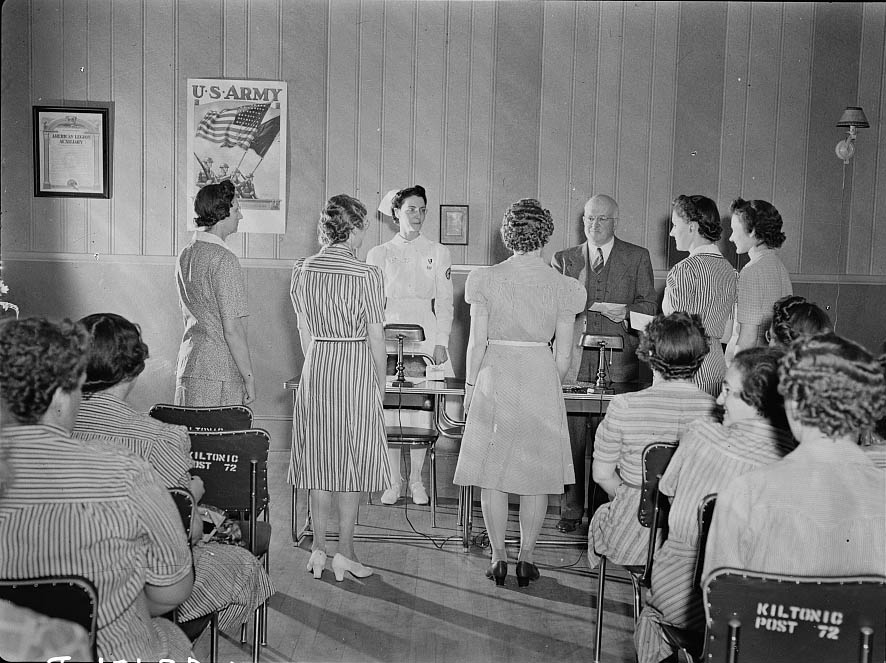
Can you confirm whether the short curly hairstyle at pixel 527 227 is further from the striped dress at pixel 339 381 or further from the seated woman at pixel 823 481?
the seated woman at pixel 823 481

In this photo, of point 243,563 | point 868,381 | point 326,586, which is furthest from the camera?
point 326,586

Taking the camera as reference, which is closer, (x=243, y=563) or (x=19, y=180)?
(x=243, y=563)

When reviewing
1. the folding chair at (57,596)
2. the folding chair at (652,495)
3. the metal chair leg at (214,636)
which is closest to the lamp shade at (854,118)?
the folding chair at (652,495)

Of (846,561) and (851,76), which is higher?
(851,76)

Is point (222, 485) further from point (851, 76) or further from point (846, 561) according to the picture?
point (851, 76)

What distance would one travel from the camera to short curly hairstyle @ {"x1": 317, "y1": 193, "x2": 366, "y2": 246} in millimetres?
3773

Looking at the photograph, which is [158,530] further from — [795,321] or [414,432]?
[414,432]

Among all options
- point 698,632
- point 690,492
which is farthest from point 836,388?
point 698,632

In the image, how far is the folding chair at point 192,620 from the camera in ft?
7.53

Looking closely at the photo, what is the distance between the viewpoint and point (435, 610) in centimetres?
365

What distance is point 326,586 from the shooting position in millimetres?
3879

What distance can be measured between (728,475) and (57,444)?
1.66 metres

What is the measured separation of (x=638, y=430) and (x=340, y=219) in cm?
155

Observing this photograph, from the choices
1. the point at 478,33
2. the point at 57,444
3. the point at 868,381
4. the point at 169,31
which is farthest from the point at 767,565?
the point at 169,31
